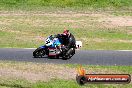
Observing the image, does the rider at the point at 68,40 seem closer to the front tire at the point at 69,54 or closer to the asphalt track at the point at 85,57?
the front tire at the point at 69,54

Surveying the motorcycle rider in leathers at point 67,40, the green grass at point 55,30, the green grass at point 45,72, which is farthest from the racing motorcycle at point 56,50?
the green grass at point 55,30

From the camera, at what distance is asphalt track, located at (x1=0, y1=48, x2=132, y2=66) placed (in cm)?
2253

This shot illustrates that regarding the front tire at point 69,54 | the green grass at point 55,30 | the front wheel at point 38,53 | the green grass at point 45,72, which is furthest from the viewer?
the green grass at point 55,30

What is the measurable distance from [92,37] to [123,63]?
8522 millimetres

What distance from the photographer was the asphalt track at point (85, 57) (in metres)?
22.5

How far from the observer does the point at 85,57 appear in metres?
23.6

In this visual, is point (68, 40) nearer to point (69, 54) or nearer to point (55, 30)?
point (69, 54)

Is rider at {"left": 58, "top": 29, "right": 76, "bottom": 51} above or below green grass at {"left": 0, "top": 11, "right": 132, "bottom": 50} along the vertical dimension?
above

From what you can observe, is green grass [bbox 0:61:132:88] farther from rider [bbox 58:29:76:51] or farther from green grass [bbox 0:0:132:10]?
green grass [bbox 0:0:132:10]

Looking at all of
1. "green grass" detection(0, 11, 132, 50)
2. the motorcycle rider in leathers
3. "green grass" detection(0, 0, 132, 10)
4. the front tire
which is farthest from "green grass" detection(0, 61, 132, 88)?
"green grass" detection(0, 0, 132, 10)

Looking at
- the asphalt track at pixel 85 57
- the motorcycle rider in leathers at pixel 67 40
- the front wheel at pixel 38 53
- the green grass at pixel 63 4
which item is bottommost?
the green grass at pixel 63 4

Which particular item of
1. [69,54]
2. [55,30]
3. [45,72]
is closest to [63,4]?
[55,30]

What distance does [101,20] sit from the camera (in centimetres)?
3762

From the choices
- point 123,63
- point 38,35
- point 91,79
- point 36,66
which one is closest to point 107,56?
point 123,63
